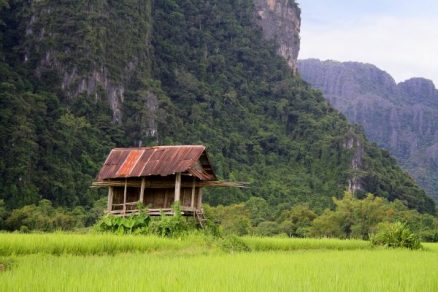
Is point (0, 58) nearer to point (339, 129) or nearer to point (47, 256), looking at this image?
point (339, 129)

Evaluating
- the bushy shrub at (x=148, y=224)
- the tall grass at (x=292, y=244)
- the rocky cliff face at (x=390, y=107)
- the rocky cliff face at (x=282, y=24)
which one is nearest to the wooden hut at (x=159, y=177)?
the bushy shrub at (x=148, y=224)

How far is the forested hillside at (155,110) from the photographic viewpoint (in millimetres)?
53469

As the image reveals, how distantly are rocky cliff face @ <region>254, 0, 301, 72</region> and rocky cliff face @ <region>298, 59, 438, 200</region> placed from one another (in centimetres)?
3946

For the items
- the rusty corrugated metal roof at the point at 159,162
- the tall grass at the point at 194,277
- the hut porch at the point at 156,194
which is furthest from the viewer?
the hut porch at the point at 156,194

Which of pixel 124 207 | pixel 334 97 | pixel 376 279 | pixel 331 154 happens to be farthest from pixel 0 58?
pixel 334 97

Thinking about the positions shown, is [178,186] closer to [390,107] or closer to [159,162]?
[159,162]

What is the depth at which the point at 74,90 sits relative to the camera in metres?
65.4

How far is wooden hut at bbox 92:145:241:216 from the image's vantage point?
18484 mm

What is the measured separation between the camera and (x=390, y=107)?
170m

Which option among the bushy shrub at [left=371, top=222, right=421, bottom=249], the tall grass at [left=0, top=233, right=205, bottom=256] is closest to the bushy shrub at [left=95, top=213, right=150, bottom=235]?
the tall grass at [left=0, top=233, right=205, bottom=256]

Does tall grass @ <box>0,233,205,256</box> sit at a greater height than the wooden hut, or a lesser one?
lesser

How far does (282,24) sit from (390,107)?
6947cm

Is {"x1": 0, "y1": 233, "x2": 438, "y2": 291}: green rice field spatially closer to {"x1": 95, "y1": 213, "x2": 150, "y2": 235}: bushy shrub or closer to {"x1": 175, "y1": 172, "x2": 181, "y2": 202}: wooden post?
{"x1": 95, "y1": 213, "x2": 150, "y2": 235}: bushy shrub

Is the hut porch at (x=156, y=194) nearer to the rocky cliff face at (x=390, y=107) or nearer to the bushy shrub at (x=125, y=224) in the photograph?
the bushy shrub at (x=125, y=224)
